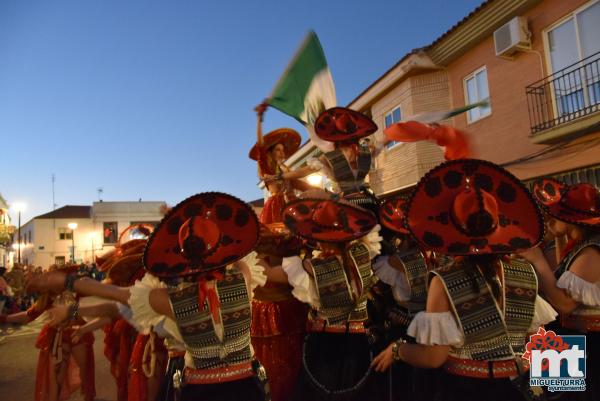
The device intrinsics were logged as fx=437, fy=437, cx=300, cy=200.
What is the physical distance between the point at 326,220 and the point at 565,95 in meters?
9.77

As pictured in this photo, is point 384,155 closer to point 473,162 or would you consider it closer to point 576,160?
point 576,160

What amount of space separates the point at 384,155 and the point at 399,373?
13.5 meters

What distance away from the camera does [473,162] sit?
2414mm

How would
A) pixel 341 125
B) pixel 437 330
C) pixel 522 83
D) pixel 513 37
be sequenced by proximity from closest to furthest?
pixel 437 330 < pixel 341 125 < pixel 513 37 < pixel 522 83

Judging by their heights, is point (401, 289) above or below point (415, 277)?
below

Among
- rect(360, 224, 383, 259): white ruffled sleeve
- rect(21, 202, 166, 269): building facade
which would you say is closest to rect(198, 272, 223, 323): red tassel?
rect(360, 224, 383, 259): white ruffled sleeve

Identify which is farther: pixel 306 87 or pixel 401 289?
pixel 306 87

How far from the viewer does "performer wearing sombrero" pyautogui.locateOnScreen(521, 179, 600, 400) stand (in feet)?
8.89

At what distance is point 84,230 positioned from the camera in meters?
51.2

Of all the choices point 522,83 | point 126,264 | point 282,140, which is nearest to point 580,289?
point 282,140

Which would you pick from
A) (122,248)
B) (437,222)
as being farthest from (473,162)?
(122,248)

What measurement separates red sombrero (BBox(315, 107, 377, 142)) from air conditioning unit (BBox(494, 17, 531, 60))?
328 inches

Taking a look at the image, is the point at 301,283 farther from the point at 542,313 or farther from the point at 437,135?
the point at 437,135

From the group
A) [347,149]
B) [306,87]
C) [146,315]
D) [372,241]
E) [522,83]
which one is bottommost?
[146,315]
